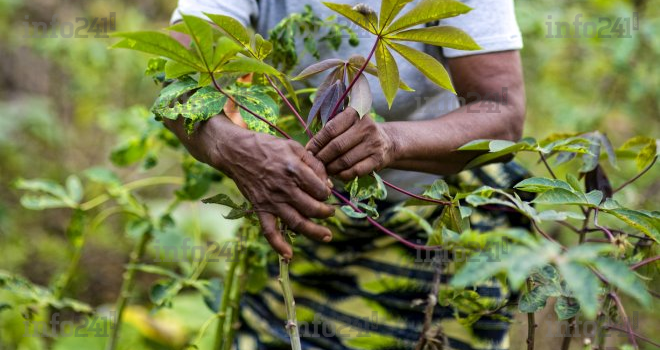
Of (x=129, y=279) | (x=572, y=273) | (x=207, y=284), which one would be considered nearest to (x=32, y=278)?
(x=129, y=279)

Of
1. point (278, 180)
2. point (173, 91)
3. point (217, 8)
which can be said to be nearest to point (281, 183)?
point (278, 180)

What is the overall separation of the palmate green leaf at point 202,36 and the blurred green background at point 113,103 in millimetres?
1632

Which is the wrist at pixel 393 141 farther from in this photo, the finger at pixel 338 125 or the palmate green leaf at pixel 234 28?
the palmate green leaf at pixel 234 28

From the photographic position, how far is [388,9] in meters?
0.82


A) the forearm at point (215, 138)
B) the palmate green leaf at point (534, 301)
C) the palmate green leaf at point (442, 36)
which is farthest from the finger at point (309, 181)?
the palmate green leaf at point (534, 301)

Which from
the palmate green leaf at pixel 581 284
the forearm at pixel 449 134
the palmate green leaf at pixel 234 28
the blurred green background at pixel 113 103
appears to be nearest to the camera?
the palmate green leaf at pixel 581 284

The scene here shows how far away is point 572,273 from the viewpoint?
0.59 metres

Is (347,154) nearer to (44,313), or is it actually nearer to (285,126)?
(285,126)

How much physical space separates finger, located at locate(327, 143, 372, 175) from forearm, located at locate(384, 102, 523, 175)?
89 mm

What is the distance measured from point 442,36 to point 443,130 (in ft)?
0.88

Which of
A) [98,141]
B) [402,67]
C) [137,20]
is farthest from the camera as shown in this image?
[98,141]

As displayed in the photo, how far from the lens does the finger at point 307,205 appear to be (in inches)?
33.6

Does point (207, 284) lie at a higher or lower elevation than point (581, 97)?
lower

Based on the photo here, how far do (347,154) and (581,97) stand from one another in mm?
2776
